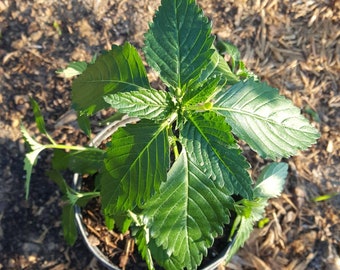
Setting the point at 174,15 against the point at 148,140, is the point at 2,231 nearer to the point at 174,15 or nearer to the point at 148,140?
the point at 148,140

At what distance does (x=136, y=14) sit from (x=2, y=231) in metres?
1.37

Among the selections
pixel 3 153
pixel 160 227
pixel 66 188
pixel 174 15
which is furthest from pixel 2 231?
pixel 174 15

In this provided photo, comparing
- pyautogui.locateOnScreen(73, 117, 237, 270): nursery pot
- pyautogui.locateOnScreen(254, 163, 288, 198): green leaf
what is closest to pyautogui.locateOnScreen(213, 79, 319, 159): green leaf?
pyautogui.locateOnScreen(254, 163, 288, 198): green leaf

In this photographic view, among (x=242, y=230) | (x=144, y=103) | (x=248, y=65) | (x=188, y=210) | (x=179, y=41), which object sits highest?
(x=179, y=41)

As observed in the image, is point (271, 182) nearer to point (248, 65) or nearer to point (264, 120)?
point (264, 120)

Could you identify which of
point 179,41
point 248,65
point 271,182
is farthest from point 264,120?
point 248,65

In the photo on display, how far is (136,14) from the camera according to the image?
9.21ft

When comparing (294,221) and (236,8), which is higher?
(236,8)

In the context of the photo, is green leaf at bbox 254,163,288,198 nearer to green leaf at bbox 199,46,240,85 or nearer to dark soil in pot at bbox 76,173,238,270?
dark soil in pot at bbox 76,173,238,270

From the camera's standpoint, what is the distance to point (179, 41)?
1.52 metres

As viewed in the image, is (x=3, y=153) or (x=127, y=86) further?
(x=3, y=153)

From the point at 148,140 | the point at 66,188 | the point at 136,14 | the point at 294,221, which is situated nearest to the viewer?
the point at 148,140

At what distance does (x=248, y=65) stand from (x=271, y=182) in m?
1.07

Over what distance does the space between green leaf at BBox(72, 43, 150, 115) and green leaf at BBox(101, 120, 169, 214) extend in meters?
0.17
